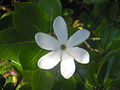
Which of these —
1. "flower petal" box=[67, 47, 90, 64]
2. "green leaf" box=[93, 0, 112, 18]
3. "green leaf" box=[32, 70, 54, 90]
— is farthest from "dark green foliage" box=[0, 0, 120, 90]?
"green leaf" box=[93, 0, 112, 18]

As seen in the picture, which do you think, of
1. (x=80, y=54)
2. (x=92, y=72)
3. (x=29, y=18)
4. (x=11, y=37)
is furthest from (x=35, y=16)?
(x=92, y=72)

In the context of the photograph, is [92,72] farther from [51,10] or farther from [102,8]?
[102,8]

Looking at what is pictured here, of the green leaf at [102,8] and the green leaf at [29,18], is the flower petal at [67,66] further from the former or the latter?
the green leaf at [102,8]

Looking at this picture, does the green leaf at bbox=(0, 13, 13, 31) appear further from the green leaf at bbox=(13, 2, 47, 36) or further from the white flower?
the white flower

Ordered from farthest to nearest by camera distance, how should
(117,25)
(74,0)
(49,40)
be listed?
(74,0) < (117,25) < (49,40)

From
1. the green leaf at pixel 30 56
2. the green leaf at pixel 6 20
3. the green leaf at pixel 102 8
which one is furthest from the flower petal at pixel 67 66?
the green leaf at pixel 102 8

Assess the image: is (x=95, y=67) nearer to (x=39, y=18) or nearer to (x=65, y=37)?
(x=65, y=37)

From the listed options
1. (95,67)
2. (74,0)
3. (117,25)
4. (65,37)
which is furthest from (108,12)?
(65,37)

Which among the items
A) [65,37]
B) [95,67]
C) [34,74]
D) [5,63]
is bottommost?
[5,63]

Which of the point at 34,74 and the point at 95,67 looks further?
the point at 95,67
